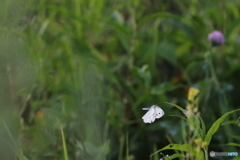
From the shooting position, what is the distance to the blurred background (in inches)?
40.2

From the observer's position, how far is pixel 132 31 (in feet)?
4.82

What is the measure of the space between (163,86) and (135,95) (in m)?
0.14

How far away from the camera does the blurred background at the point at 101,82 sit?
1.02 m

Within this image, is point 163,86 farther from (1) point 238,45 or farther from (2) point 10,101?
(2) point 10,101

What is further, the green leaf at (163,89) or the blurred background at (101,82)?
the green leaf at (163,89)

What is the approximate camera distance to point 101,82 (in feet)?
4.67

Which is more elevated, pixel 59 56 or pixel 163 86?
pixel 59 56

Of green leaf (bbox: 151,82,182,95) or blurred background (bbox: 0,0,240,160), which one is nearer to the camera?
blurred background (bbox: 0,0,240,160)

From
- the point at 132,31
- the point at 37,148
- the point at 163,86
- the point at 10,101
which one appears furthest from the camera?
the point at 132,31

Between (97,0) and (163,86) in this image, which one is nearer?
(163,86)

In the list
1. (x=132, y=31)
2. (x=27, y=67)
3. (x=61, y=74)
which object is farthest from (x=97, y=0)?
(x=27, y=67)

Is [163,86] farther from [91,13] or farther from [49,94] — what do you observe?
[49,94]

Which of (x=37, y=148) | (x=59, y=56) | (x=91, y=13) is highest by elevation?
(x=91, y=13)

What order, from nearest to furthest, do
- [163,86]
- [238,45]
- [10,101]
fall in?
[10,101]
[163,86]
[238,45]
